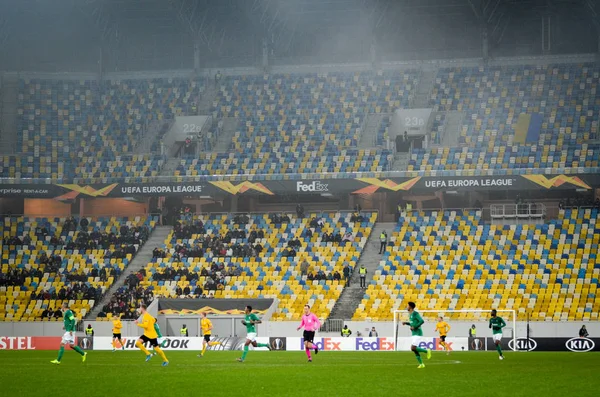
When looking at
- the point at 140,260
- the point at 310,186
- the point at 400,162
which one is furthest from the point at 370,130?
the point at 140,260

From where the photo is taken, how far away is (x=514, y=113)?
6512cm

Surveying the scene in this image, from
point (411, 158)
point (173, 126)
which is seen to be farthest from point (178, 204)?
point (411, 158)

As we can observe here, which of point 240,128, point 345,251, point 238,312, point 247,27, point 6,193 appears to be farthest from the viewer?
point 247,27

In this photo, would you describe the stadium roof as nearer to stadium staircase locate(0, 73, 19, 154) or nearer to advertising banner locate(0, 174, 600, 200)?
stadium staircase locate(0, 73, 19, 154)

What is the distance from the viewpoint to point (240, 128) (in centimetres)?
6862

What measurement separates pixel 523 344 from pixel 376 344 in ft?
22.5

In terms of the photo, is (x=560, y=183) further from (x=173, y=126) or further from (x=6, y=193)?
(x=6, y=193)

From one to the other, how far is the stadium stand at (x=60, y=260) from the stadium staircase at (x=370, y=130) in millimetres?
14632

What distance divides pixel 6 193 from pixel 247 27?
69.0 ft

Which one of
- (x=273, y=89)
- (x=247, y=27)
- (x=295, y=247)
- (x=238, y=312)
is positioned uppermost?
(x=247, y=27)

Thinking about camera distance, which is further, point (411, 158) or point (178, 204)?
point (178, 204)

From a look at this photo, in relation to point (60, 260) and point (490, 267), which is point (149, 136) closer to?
point (60, 260)

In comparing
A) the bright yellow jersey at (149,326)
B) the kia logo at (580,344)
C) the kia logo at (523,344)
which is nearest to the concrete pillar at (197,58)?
the kia logo at (523,344)

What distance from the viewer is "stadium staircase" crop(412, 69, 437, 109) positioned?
67162mm
